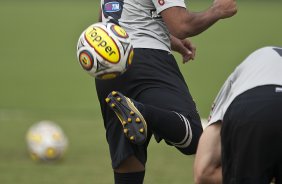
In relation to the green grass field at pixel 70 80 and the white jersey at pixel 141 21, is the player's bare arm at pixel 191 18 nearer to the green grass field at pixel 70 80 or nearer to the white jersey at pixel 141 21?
the white jersey at pixel 141 21

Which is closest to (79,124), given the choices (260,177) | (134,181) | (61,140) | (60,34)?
(61,140)

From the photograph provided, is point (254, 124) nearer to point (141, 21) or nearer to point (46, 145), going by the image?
point (141, 21)

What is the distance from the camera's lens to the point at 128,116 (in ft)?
20.1

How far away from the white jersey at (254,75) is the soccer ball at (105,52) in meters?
1.16

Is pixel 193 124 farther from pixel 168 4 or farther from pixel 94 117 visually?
pixel 94 117

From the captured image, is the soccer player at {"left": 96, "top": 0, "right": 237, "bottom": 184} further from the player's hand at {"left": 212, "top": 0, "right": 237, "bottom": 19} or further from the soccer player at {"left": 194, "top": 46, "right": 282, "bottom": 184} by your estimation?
the soccer player at {"left": 194, "top": 46, "right": 282, "bottom": 184}

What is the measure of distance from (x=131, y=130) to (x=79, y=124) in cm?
642

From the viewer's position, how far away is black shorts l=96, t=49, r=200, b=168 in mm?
6598

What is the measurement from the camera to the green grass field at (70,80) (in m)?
9.69

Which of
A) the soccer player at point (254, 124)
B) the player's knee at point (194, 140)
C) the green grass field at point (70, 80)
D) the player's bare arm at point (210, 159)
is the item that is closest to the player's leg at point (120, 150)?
the player's knee at point (194, 140)

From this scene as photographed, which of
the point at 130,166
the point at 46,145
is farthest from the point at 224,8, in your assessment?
the point at 46,145

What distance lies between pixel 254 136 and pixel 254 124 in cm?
7

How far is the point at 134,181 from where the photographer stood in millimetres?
6859

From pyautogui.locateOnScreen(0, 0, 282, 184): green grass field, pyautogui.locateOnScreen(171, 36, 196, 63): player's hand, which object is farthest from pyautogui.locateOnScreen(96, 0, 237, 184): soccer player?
pyautogui.locateOnScreen(0, 0, 282, 184): green grass field
